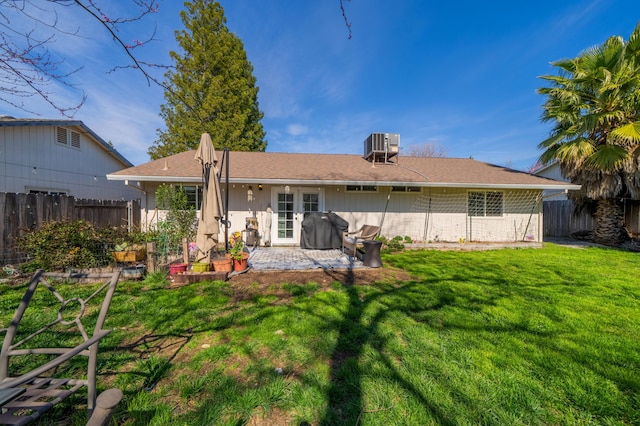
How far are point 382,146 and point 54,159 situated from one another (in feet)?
42.6

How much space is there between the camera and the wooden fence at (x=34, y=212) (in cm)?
548

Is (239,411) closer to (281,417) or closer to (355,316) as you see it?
(281,417)

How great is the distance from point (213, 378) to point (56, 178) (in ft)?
40.3

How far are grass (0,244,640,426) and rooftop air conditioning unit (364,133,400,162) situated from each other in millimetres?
7422

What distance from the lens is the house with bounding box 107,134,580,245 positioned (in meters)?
8.63

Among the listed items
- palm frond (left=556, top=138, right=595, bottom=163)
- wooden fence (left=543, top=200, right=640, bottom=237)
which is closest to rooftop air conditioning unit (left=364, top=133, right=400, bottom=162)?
palm frond (left=556, top=138, right=595, bottom=163)

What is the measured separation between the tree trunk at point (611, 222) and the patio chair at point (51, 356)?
1445cm

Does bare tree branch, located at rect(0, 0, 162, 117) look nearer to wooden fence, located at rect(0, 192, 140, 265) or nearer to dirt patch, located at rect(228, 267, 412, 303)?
dirt patch, located at rect(228, 267, 412, 303)

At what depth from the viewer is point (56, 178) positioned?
9.72 meters

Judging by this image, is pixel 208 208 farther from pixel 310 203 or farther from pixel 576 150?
pixel 576 150

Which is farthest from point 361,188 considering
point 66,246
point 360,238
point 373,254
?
point 66,246

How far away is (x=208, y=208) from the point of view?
16.2 ft

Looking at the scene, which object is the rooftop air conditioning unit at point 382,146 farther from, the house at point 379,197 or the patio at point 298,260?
the patio at point 298,260

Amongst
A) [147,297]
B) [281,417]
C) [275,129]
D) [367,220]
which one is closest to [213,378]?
[281,417]
